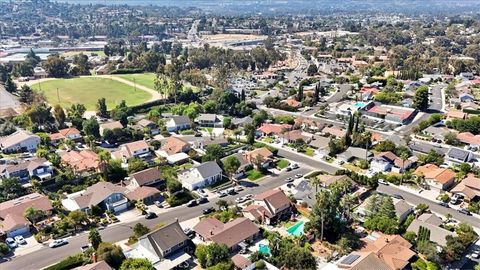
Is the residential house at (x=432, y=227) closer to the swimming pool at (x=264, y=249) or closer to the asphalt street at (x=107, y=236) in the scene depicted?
the swimming pool at (x=264, y=249)

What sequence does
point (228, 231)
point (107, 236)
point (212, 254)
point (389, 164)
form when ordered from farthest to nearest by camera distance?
point (389, 164), point (107, 236), point (228, 231), point (212, 254)

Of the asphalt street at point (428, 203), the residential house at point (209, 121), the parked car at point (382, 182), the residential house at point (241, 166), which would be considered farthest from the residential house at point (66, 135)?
the asphalt street at point (428, 203)

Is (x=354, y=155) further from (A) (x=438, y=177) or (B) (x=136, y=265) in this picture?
(B) (x=136, y=265)

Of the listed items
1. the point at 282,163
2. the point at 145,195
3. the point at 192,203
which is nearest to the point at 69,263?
the point at 145,195

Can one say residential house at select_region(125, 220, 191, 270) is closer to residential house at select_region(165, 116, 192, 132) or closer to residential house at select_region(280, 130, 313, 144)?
residential house at select_region(280, 130, 313, 144)

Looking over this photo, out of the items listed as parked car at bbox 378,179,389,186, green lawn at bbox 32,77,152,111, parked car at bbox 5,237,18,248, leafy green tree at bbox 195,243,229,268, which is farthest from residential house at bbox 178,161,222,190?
green lawn at bbox 32,77,152,111

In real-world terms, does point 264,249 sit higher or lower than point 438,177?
lower

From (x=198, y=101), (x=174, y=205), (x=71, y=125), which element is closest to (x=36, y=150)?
(x=71, y=125)
